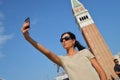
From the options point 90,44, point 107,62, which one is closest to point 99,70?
point 107,62

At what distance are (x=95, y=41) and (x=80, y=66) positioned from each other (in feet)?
193

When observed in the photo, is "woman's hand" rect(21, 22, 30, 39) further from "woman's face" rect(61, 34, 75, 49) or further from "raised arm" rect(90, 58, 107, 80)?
"raised arm" rect(90, 58, 107, 80)

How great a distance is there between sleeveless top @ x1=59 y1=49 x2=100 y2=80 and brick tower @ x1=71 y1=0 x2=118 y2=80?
51.4 metres

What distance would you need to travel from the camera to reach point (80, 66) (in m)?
3.58

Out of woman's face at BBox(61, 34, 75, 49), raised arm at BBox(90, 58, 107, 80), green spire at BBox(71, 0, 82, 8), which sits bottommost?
raised arm at BBox(90, 58, 107, 80)

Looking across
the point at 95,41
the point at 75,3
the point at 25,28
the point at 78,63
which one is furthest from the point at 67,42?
the point at 75,3

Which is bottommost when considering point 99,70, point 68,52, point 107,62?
point 107,62

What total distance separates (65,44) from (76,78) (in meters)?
0.52

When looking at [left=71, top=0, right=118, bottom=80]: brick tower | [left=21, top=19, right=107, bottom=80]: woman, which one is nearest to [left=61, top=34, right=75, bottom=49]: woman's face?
[left=21, top=19, right=107, bottom=80]: woman

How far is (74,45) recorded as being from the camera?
399 centimetres

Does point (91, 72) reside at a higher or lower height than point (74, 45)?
lower

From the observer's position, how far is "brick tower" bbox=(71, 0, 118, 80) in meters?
57.4

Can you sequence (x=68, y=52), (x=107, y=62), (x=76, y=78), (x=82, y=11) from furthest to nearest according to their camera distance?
(x=82, y=11) → (x=107, y=62) → (x=68, y=52) → (x=76, y=78)

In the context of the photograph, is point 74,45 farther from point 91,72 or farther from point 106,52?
point 106,52
